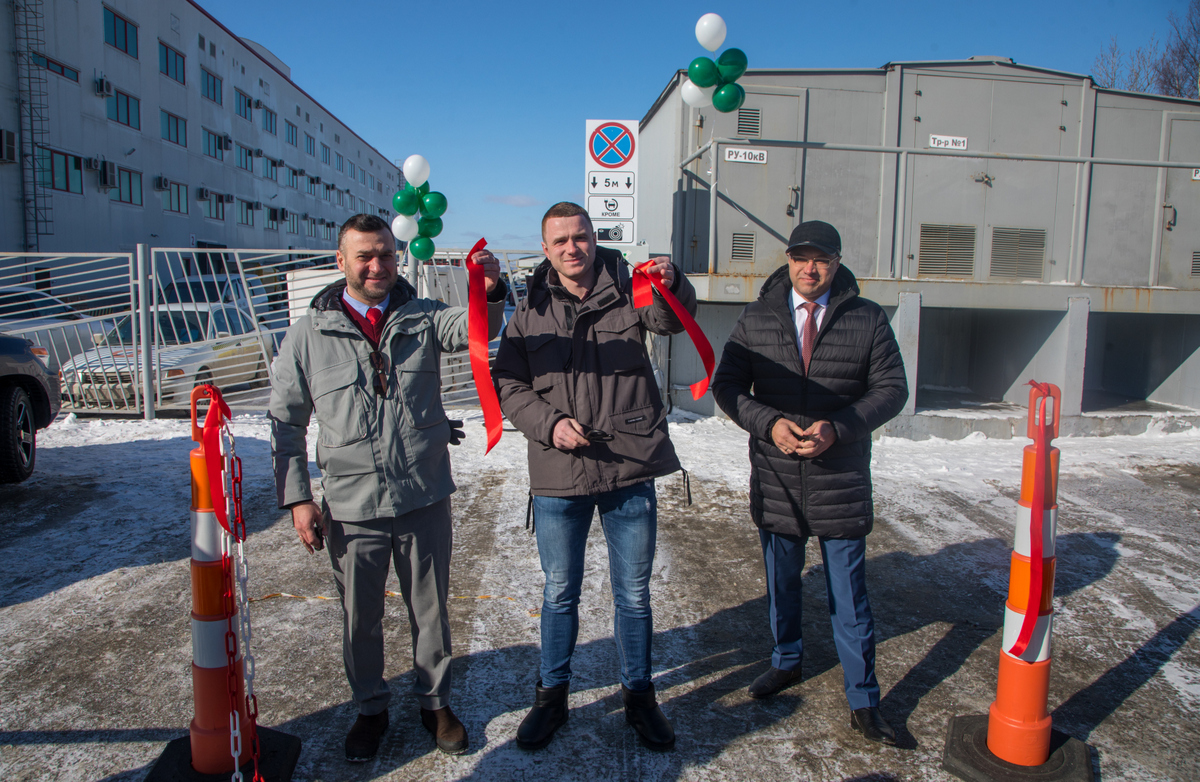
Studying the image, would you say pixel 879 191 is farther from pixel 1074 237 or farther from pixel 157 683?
pixel 157 683

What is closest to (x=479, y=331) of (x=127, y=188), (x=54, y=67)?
(x=54, y=67)

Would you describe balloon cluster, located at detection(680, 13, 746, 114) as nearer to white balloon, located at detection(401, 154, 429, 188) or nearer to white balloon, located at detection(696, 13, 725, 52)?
white balloon, located at detection(696, 13, 725, 52)

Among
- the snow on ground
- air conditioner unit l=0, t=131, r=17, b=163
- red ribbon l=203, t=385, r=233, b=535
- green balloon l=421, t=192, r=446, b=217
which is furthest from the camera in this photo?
air conditioner unit l=0, t=131, r=17, b=163

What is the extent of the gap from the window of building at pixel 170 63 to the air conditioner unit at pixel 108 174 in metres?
5.86

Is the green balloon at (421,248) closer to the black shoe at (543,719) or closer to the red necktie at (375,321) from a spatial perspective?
the red necktie at (375,321)

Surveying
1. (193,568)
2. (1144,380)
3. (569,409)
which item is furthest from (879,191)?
(193,568)

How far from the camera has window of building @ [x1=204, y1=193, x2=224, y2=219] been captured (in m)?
30.7

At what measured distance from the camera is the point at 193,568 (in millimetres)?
2283

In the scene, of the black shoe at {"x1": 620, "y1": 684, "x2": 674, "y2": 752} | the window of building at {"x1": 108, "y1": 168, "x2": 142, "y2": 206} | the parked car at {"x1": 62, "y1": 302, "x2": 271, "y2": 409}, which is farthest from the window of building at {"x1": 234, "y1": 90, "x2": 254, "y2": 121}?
the black shoe at {"x1": 620, "y1": 684, "x2": 674, "y2": 752}

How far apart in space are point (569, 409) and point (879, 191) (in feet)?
23.5

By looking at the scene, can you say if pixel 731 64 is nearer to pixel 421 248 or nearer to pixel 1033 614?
pixel 421 248

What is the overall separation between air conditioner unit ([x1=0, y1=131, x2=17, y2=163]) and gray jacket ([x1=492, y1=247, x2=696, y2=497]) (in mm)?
24097

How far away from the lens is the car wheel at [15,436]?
18.5 ft

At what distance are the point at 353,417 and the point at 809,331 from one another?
1.87 meters
